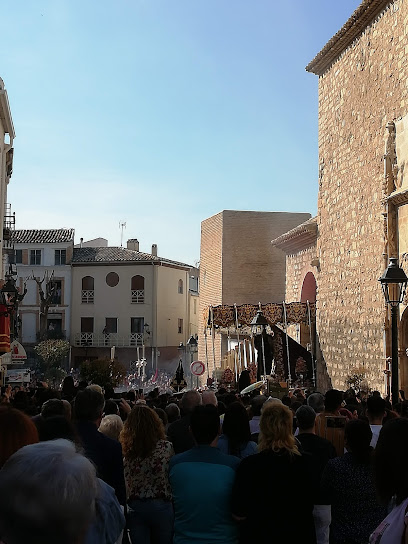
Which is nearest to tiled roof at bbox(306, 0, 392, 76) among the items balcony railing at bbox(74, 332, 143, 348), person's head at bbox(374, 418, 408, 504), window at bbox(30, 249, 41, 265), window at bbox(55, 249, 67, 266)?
person's head at bbox(374, 418, 408, 504)

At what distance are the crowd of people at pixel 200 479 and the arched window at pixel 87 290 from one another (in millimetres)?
45531

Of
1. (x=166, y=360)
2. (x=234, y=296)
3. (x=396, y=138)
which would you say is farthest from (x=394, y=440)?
(x=166, y=360)

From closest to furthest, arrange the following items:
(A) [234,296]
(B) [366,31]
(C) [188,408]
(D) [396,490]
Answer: (D) [396,490], (C) [188,408], (B) [366,31], (A) [234,296]

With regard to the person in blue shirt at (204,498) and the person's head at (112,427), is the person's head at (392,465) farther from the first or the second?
the person's head at (112,427)

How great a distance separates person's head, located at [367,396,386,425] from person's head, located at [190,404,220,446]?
2.87 metres

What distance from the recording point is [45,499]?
2.03m

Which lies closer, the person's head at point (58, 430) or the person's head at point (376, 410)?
the person's head at point (58, 430)

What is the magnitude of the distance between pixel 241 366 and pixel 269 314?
4657 mm

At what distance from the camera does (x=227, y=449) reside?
5.52 metres

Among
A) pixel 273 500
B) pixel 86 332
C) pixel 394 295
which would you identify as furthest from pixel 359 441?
pixel 86 332

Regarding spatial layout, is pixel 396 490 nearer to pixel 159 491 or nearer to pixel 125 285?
pixel 159 491

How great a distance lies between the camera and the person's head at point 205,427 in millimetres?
4680

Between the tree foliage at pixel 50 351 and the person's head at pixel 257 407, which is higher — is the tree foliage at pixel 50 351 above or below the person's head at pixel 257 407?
above

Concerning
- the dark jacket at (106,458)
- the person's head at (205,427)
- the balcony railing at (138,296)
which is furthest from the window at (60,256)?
the person's head at (205,427)
